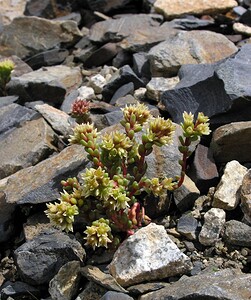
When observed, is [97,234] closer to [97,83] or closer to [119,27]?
[97,83]

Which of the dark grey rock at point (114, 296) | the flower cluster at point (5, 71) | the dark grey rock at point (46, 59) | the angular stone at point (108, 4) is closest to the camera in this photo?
the dark grey rock at point (114, 296)

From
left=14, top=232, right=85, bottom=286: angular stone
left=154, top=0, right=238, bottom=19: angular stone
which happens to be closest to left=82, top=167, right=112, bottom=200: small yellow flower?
left=14, top=232, right=85, bottom=286: angular stone

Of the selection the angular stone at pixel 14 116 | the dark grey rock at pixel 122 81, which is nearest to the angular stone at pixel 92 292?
the angular stone at pixel 14 116

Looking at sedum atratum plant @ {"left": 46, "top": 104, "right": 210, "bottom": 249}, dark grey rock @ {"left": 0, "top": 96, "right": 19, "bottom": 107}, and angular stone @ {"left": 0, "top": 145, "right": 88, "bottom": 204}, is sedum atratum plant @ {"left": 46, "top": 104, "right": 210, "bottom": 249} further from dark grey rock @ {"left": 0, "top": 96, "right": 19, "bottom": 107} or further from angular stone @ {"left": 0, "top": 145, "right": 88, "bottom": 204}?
dark grey rock @ {"left": 0, "top": 96, "right": 19, "bottom": 107}

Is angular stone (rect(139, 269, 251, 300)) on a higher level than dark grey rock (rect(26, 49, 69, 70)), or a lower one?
higher

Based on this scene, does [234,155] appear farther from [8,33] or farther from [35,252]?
[8,33]

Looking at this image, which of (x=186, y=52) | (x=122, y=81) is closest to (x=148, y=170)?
(x=122, y=81)

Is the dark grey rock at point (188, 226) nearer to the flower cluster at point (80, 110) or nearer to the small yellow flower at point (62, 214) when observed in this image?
the small yellow flower at point (62, 214)
